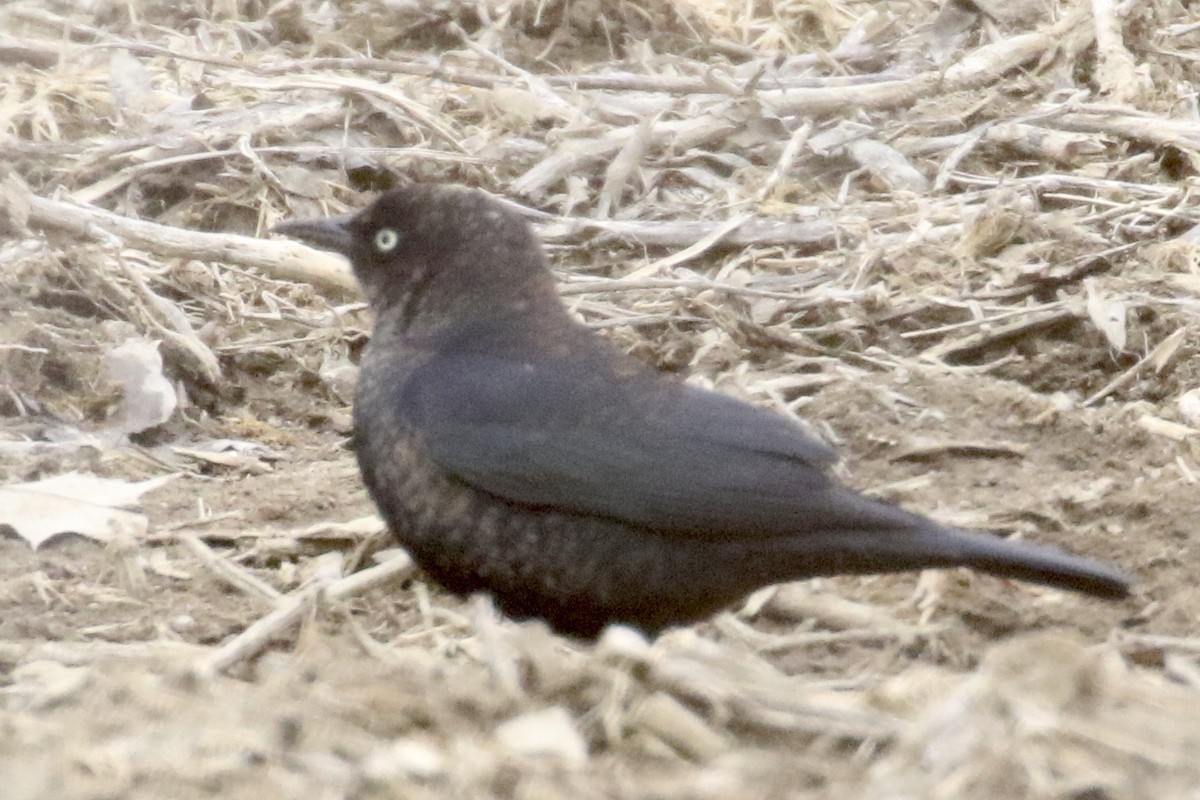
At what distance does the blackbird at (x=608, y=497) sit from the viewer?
12.7ft

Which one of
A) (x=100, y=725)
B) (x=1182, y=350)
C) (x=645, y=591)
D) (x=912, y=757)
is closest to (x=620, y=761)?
(x=912, y=757)

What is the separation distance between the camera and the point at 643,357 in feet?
18.4

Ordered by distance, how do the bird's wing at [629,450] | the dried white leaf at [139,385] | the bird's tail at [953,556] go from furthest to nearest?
the dried white leaf at [139,385] < the bird's wing at [629,450] < the bird's tail at [953,556]

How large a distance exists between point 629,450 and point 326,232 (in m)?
1.31

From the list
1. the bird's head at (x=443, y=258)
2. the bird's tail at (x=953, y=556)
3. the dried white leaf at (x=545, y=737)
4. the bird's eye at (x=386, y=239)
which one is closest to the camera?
the dried white leaf at (x=545, y=737)

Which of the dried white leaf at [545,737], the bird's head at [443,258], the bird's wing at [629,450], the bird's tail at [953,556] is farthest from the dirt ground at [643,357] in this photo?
the bird's head at [443,258]

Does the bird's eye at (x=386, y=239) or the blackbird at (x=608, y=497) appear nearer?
the blackbird at (x=608, y=497)

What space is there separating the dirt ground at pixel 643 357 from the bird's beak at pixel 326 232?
0.66 metres

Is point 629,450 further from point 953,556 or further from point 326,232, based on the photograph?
point 326,232

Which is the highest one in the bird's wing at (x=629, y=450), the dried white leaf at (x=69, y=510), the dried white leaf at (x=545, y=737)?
the dried white leaf at (x=545, y=737)

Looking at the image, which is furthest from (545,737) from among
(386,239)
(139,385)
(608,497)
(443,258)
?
(139,385)

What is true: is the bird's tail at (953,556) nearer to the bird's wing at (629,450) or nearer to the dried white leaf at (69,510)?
the bird's wing at (629,450)

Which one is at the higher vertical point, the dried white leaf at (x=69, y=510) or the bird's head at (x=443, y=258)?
the bird's head at (x=443, y=258)

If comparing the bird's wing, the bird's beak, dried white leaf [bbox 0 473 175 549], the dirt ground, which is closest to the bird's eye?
the bird's beak
